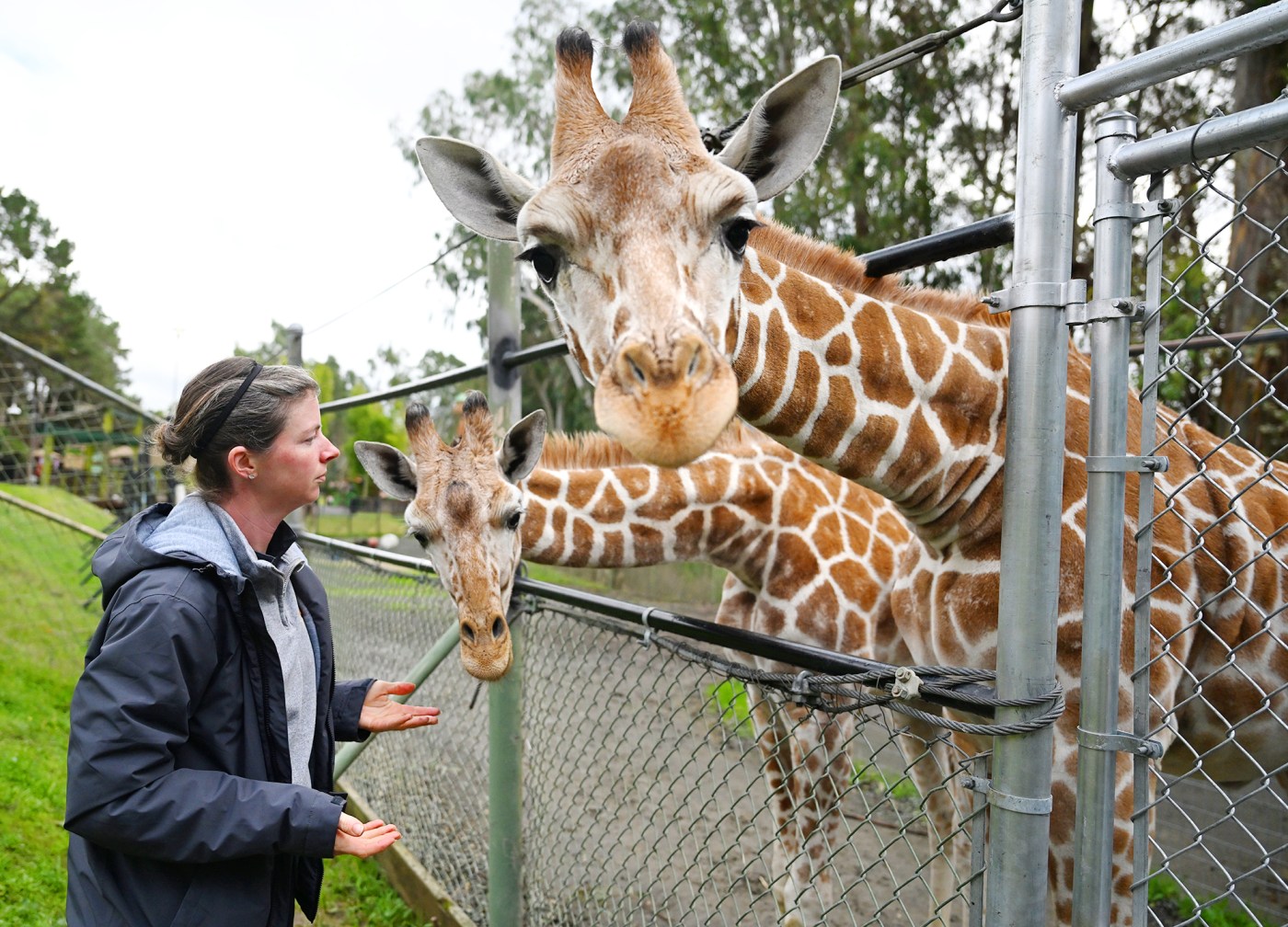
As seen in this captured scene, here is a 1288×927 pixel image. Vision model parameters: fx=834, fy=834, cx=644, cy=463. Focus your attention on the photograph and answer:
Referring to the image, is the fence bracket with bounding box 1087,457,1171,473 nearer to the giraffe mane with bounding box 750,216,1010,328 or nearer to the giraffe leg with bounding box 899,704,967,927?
the giraffe mane with bounding box 750,216,1010,328

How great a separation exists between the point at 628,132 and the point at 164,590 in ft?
4.39

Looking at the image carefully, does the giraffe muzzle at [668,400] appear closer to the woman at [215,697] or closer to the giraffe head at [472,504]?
the woman at [215,697]

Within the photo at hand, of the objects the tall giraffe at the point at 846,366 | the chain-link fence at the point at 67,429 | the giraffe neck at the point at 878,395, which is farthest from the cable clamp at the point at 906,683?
the chain-link fence at the point at 67,429

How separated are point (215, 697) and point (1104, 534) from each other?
171 cm

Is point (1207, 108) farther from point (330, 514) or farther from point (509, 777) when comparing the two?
point (330, 514)

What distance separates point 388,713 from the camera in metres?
2.26

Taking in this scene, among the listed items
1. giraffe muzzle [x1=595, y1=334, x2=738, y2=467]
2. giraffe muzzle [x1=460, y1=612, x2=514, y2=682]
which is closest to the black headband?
giraffe muzzle [x1=595, y1=334, x2=738, y2=467]

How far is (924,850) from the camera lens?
16.8 ft

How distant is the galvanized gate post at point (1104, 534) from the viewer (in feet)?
4.40

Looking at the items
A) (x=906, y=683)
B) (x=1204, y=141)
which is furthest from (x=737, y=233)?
(x=906, y=683)

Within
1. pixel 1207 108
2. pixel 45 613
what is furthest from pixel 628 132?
pixel 1207 108

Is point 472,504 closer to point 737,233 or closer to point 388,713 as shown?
point 388,713

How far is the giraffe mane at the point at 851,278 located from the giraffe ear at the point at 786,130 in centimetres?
39

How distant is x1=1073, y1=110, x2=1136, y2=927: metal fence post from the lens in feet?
4.40
